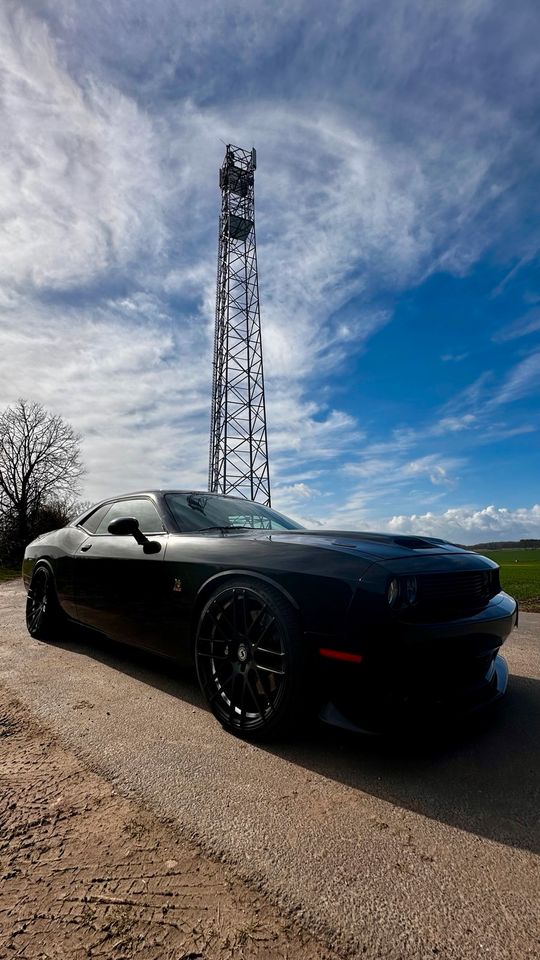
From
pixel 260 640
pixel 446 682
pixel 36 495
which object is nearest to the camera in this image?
pixel 446 682

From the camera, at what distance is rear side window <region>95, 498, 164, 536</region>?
10.3ft

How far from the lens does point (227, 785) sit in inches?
67.6

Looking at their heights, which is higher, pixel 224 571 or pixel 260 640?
pixel 224 571

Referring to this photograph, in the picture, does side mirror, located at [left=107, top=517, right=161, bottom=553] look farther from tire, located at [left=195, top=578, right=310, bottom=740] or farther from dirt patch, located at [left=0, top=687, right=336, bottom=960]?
dirt patch, located at [left=0, top=687, right=336, bottom=960]

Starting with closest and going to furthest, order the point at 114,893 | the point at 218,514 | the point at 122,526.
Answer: the point at 114,893 < the point at 122,526 < the point at 218,514

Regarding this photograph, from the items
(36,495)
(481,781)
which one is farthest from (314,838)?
(36,495)

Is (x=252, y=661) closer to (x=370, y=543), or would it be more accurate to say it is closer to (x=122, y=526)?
(x=370, y=543)

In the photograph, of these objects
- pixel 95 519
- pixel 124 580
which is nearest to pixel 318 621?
pixel 124 580

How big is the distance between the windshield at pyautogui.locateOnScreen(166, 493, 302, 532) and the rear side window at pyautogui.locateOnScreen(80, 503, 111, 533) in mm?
904

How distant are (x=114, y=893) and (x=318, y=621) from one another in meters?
1.08

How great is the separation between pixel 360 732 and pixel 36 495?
2902 cm

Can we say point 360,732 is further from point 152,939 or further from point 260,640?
point 152,939

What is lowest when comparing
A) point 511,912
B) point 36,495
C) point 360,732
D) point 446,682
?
point 511,912

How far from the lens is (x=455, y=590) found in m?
2.15
